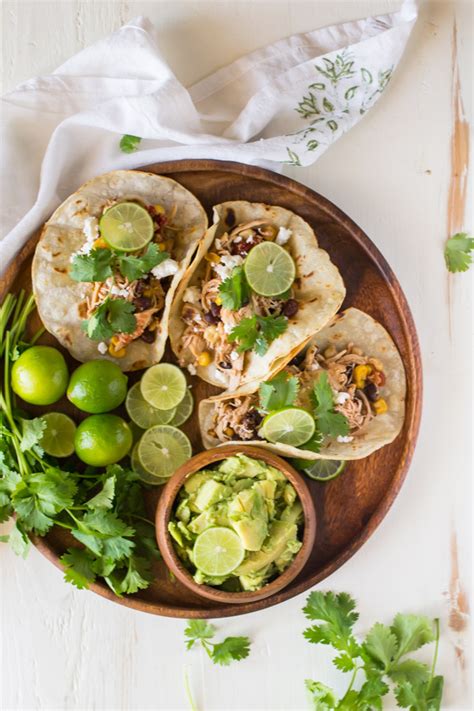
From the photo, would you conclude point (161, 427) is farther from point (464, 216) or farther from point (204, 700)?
Answer: point (464, 216)

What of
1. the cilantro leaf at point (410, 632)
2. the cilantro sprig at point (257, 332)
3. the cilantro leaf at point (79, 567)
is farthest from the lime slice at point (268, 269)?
the cilantro leaf at point (410, 632)

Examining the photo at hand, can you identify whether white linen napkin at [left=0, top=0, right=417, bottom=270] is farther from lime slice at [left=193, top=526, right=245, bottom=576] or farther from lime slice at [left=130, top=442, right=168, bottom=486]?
lime slice at [left=193, top=526, right=245, bottom=576]

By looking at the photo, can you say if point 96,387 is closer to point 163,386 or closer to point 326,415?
point 163,386

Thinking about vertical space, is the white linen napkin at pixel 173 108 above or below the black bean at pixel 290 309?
above

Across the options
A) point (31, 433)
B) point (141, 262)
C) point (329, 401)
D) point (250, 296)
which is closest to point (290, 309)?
point (250, 296)

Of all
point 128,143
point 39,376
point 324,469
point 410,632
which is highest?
point 128,143

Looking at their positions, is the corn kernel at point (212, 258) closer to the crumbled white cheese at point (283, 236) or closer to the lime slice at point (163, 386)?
the crumbled white cheese at point (283, 236)
